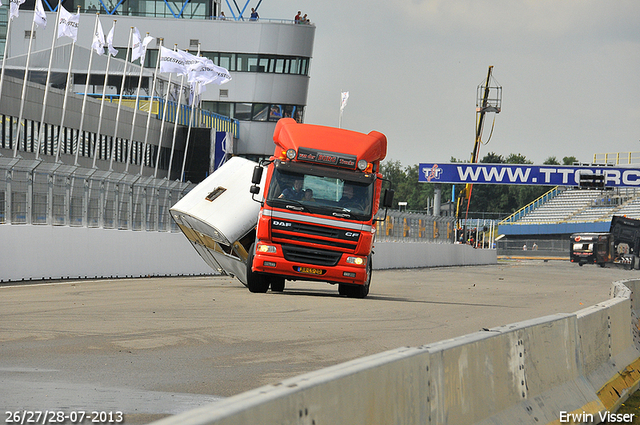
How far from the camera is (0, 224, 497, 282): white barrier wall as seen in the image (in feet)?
66.3

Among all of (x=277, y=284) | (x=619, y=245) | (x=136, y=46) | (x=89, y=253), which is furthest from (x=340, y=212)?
(x=619, y=245)

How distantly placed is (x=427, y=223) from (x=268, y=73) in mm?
30550

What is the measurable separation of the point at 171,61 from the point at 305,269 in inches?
1222

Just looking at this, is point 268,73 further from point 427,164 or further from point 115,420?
point 115,420

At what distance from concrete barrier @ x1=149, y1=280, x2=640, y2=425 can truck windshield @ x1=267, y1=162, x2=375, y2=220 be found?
8.55 m

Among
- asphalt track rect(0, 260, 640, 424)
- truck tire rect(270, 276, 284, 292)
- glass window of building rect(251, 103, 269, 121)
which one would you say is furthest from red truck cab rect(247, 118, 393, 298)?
glass window of building rect(251, 103, 269, 121)

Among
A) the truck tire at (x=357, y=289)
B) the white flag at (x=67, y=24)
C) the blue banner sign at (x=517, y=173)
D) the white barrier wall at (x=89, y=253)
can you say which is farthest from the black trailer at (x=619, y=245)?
the truck tire at (x=357, y=289)

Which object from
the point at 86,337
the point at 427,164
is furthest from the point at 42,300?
the point at 427,164

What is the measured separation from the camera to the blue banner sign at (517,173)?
209 ft

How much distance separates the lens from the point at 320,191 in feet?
57.4

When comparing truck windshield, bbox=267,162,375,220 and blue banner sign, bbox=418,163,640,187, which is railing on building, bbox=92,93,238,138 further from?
truck windshield, bbox=267,162,375,220

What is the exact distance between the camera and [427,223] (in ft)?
153

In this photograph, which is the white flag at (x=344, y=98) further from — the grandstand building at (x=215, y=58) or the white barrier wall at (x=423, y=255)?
the grandstand building at (x=215, y=58)

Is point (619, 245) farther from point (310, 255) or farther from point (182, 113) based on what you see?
point (310, 255)
